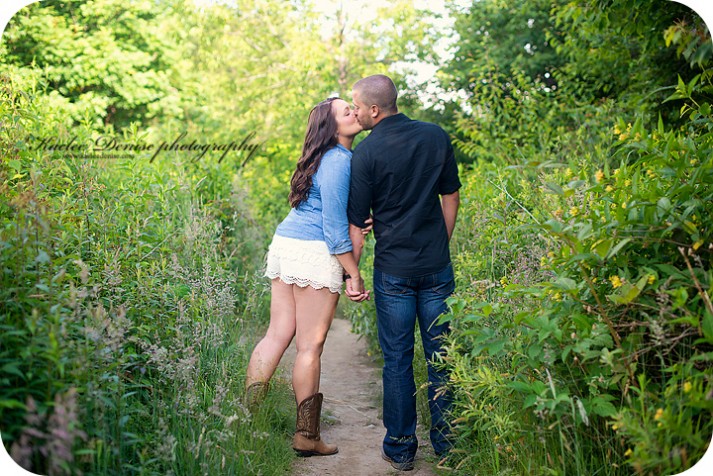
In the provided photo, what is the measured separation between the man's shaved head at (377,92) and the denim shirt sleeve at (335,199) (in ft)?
1.27

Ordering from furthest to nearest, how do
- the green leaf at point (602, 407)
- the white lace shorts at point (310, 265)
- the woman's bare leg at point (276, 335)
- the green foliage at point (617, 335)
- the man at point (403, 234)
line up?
the woman's bare leg at point (276, 335) → the white lace shorts at point (310, 265) → the man at point (403, 234) → the green leaf at point (602, 407) → the green foliage at point (617, 335)

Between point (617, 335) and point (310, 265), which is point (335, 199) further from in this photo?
point (617, 335)

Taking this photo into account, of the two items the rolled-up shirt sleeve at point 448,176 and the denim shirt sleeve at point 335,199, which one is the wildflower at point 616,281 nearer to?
the rolled-up shirt sleeve at point 448,176

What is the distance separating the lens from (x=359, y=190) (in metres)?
3.83

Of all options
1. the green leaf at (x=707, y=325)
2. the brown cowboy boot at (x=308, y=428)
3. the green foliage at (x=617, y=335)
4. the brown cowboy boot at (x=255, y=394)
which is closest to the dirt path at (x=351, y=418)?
the brown cowboy boot at (x=308, y=428)

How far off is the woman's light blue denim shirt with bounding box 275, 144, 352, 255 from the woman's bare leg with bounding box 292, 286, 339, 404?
0.32 m

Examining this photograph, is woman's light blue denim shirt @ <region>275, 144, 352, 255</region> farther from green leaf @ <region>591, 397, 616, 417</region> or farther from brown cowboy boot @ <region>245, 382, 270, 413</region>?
green leaf @ <region>591, 397, 616, 417</region>

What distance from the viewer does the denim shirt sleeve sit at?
383cm

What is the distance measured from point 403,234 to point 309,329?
838 mm

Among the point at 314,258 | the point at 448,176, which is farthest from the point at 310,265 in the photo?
the point at 448,176

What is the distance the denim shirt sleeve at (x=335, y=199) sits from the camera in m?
3.83

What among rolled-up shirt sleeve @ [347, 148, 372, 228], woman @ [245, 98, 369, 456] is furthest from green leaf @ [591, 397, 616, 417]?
rolled-up shirt sleeve @ [347, 148, 372, 228]

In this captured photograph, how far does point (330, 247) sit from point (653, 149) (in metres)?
1.85

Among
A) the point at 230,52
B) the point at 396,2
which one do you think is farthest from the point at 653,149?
the point at 230,52
